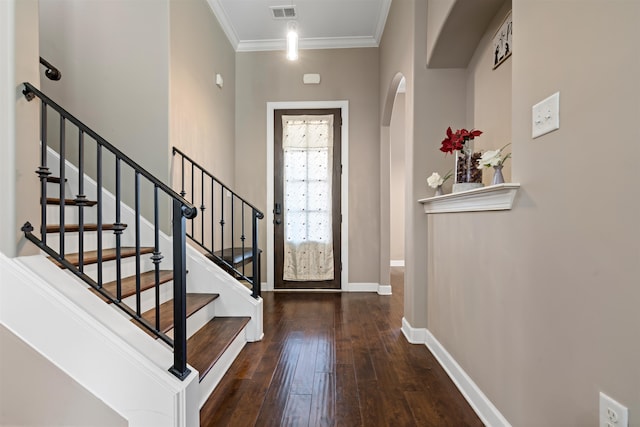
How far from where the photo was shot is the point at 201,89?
325 cm

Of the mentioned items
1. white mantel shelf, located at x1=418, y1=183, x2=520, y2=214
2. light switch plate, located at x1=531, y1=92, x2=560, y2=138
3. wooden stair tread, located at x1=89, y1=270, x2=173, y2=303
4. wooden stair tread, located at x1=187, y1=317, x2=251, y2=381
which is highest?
light switch plate, located at x1=531, y1=92, x2=560, y2=138

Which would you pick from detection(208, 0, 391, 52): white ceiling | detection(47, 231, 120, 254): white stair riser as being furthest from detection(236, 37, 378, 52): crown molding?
detection(47, 231, 120, 254): white stair riser

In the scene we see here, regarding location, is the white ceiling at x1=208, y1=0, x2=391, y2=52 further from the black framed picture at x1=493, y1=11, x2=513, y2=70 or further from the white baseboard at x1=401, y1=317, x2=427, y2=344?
the white baseboard at x1=401, y1=317, x2=427, y2=344

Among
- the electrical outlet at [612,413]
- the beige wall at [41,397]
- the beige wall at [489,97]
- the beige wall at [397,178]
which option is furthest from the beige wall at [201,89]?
the beige wall at [397,178]

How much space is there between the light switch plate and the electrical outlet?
83 centimetres

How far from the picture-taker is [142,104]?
2582 mm

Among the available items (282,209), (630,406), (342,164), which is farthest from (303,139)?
(630,406)

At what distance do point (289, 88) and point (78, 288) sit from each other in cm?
354

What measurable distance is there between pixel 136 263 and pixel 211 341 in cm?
85

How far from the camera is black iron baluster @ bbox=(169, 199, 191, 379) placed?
1.45m

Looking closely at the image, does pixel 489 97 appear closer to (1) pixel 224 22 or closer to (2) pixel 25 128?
(2) pixel 25 128

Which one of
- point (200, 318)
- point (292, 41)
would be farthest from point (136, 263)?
point (292, 41)

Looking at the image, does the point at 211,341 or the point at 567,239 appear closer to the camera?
the point at 567,239

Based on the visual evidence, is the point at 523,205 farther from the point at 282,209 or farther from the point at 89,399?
the point at 282,209
